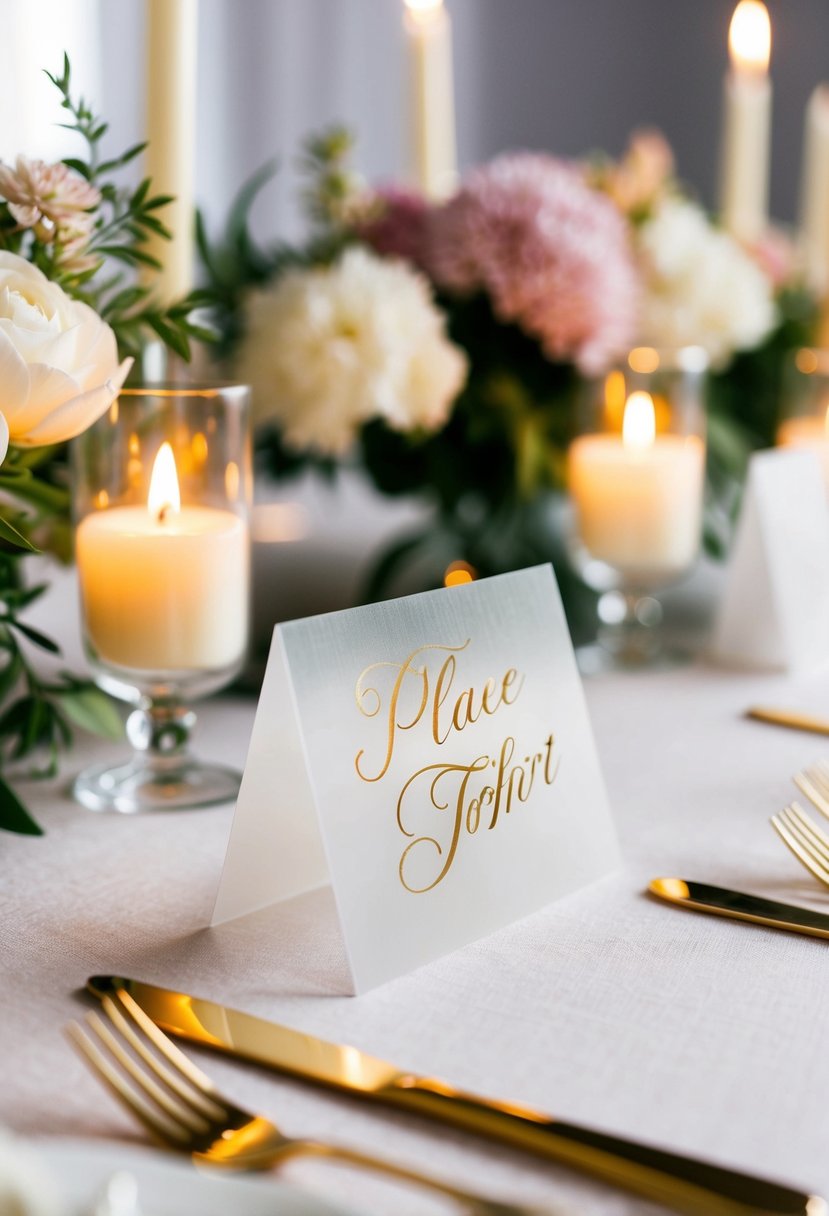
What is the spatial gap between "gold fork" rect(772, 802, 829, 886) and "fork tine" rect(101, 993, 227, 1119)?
32 centimetres

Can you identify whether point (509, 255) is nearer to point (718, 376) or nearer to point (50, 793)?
point (718, 376)

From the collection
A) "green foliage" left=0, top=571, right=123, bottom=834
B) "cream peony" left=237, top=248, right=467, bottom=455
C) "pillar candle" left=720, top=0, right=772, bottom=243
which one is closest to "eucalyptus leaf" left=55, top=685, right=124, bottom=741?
"green foliage" left=0, top=571, right=123, bottom=834

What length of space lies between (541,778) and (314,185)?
68 cm

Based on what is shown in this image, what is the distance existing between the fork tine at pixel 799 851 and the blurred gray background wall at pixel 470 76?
1834 millimetres

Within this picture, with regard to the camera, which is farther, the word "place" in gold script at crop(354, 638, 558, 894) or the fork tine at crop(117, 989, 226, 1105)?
the word "place" in gold script at crop(354, 638, 558, 894)

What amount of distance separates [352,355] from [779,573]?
38 cm

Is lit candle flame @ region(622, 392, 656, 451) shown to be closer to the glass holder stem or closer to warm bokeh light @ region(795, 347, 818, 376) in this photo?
warm bokeh light @ region(795, 347, 818, 376)

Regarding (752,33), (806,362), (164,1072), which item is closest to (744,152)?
(752,33)

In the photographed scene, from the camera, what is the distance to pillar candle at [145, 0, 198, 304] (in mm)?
788

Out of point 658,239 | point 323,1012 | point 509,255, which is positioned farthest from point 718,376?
point 323,1012

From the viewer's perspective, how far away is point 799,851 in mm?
628

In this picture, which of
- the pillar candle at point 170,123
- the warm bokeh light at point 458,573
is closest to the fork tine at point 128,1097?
the pillar candle at point 170,123

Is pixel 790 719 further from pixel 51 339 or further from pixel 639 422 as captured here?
pixel 51 339

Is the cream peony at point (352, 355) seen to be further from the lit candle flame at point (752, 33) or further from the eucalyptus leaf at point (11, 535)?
the lit candle flame at point (752, 33)
